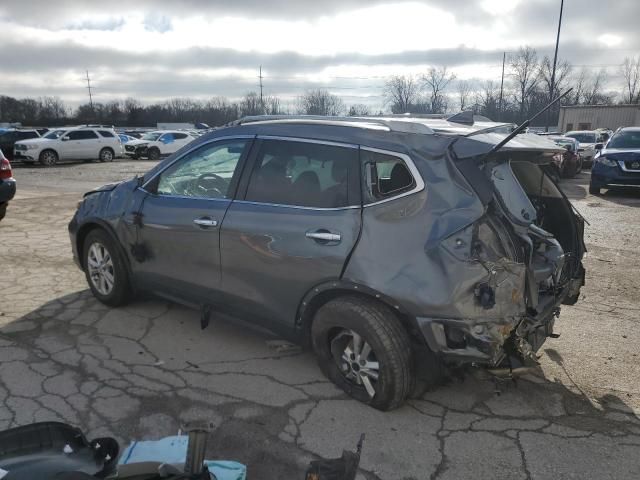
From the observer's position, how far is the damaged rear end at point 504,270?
2.87 m

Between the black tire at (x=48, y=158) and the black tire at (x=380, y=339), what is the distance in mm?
23397

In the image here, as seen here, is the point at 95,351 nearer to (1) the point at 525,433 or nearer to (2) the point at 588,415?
(1) the point at 525,433

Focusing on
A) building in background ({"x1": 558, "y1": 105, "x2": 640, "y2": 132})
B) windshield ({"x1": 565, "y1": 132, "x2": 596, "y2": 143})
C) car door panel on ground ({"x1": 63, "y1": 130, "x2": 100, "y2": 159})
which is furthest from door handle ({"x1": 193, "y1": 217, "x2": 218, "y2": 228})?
building in background ({"x1": 558, "y1": 105, "x2": 640, "y2": 132})

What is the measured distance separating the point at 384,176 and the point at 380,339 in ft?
3.16

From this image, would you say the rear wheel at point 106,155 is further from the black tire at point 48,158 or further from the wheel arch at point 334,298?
the wheel arch at point 334,298

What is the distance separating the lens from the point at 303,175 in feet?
11.6

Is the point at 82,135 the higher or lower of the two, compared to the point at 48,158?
higher

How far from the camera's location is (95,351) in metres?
4.03

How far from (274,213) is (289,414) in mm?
1286

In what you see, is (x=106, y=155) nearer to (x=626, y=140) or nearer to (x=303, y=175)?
(x=626, y=140)

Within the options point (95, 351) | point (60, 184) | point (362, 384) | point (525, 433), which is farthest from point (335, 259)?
point (60, 184)

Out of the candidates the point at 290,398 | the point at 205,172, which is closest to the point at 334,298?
the point at 290,398

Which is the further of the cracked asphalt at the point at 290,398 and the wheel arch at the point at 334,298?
the wheel arch at the point at 334,298

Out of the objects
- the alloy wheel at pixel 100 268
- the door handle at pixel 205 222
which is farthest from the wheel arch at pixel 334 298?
the alloy wheel at pixel 100 268
